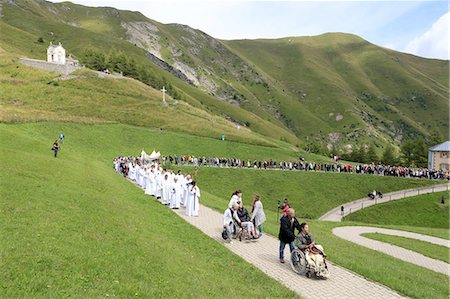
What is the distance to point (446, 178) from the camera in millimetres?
53531

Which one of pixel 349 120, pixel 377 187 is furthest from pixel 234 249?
pixel 349 120

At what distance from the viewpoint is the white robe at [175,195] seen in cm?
2442

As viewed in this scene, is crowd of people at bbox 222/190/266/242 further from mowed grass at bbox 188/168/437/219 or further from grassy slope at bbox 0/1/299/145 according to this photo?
grassy slope at bbox 0/1/299/145

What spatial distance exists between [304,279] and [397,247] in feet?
42.4

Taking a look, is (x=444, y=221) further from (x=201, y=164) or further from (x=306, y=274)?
(x=306, y=274)

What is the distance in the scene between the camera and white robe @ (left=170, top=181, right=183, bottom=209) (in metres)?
24.4

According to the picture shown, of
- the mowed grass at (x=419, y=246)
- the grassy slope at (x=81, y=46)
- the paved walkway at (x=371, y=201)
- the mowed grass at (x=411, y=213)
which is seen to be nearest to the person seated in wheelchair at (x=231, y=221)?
the mowed grass at (x=419, y=246)

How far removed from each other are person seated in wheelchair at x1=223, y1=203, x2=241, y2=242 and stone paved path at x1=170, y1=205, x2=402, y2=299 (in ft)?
1.65

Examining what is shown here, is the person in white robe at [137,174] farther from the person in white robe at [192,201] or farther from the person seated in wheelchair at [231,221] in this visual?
the person seated in wheelchair at [231,221]

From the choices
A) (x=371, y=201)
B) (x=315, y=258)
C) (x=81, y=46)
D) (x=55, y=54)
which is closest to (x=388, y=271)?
(x=315, y=258)

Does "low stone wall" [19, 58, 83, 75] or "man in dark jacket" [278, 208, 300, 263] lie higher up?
"low stone wall" [19, 58, 83, 75]

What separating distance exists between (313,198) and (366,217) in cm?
653

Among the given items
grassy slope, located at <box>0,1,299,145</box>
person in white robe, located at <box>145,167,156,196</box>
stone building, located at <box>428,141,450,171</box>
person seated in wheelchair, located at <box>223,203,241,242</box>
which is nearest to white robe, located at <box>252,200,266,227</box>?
person seated in wheelchair, located at <box>223,203,241,242</box>

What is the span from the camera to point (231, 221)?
17.0m
